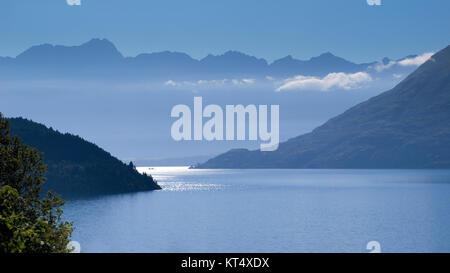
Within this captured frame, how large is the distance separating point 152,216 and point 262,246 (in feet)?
265

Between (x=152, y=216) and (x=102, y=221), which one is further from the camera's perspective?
(x=152, y=216)

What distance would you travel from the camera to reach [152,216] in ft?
632
